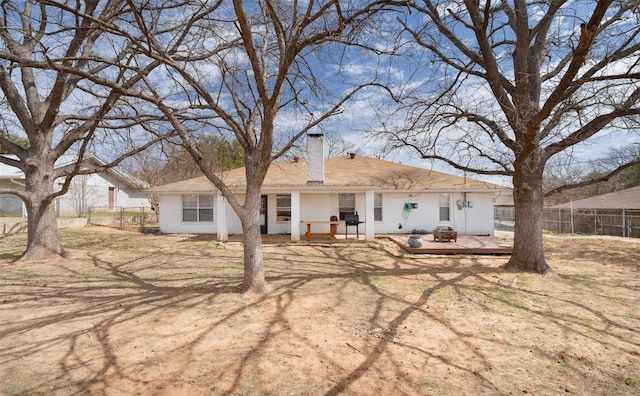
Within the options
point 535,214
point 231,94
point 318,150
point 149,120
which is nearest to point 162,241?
point 149,120

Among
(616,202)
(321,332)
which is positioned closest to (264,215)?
(321,332)

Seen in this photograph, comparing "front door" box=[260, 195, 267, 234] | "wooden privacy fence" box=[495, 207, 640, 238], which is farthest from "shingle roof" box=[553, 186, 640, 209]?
"front door" box=[260, 195, 267, 234]

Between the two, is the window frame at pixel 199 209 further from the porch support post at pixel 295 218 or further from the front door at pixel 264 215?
the porch support post at pixel 295 218

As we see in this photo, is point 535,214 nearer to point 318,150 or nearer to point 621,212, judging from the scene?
point 318,150

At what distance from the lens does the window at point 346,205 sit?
53.7 ft

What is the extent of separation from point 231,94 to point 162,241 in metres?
9.78

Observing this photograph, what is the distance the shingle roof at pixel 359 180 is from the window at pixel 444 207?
25.7 inches

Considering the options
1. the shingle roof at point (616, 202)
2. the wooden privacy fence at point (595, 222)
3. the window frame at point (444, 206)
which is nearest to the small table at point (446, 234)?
the window frame at point (444, 206)

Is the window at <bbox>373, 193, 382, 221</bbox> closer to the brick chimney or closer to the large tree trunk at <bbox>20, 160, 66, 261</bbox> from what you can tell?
the brick chimney

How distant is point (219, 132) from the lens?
8.59 meters

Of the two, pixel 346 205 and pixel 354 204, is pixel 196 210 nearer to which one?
pixel 346 205

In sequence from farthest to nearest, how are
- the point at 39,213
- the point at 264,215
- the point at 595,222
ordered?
the point at 595,222 → the point at 264,215 → the point at 39,213

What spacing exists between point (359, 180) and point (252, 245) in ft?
32.2

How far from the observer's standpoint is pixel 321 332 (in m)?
4.64
